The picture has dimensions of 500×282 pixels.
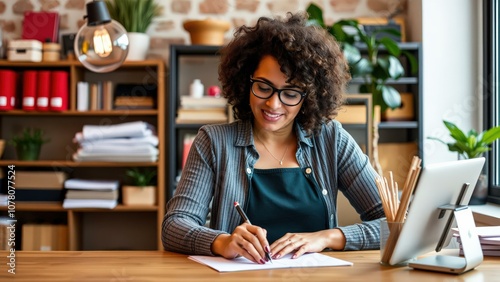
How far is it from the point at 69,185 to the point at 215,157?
215 centimetres

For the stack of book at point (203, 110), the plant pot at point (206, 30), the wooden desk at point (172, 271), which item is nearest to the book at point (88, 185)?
the stack of book at point (203, 110)

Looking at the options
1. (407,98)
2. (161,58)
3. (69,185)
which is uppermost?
(161,58)

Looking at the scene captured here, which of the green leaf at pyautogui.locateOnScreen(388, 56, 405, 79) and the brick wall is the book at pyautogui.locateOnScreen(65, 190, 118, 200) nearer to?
the brick wall

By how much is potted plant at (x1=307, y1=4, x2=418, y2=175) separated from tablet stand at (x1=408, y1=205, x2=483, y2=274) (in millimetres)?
1943

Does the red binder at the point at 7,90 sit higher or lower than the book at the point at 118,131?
higher

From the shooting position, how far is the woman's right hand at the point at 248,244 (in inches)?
63.9

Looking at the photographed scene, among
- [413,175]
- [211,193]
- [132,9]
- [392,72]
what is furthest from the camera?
[132,9]

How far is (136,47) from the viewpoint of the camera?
13.2 feet

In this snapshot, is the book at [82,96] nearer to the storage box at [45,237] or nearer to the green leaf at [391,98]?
the storage box at [45,237]

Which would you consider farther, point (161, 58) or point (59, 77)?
point (161, 58)

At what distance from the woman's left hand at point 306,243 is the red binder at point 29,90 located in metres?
2.69

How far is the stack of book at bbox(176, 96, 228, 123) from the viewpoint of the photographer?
3.94 m

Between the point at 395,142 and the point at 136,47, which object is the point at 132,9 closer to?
the point at 136,47

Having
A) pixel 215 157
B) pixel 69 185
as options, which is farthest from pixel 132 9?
pixel 215 157
